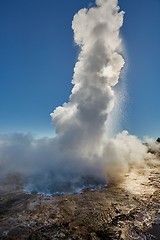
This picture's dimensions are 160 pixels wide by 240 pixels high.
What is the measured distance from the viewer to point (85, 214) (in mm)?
16062

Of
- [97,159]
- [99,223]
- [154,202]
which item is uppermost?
[97,159]

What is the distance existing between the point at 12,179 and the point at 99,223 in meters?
14.3

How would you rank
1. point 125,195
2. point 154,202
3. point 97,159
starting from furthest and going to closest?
point 97,159, point 125,195, point 154,202

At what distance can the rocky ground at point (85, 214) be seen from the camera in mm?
13336

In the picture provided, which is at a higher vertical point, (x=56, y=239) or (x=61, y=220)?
(x=61, y=220)

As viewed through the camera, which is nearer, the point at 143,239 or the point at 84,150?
the point at 143,239

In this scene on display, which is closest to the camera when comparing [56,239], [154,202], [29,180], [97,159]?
[56,239]

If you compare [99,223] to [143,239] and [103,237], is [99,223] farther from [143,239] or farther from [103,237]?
[143,239]

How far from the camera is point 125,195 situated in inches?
796

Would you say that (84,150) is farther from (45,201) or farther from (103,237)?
(103,237)

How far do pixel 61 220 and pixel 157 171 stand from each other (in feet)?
58.2

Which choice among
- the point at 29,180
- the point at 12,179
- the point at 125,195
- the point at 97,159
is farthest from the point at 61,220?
the point at 97,159

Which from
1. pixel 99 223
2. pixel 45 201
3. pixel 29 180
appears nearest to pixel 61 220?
pixel 99 223

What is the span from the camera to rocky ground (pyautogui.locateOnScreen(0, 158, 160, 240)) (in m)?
13.3
